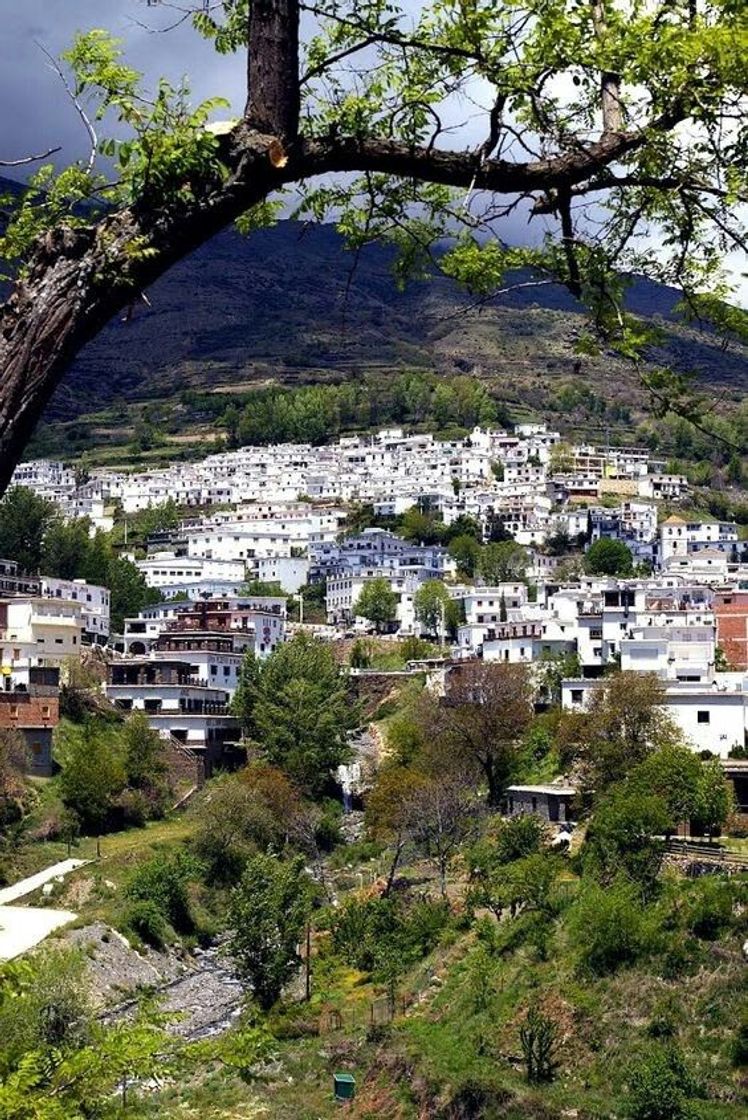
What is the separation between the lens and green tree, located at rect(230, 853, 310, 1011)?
29.6 meters

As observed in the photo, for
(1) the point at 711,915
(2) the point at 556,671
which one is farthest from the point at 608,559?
(1) the point at 711,915

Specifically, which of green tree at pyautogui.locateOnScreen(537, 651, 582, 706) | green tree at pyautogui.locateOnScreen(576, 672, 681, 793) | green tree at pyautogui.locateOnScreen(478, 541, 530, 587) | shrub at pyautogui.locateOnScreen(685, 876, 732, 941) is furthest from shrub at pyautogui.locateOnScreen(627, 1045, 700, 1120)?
green tree at pyautogui.locateOnScreen(478, 541, 530, 587)

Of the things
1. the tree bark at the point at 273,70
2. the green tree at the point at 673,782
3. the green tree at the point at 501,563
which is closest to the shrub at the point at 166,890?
the green tree at the point at 673,782

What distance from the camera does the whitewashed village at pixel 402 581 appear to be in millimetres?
48688

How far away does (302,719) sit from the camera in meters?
47.6

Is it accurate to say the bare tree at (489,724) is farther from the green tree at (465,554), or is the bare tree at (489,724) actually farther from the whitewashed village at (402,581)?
the green tree at (465,554)

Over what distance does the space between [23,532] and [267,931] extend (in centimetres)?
5012

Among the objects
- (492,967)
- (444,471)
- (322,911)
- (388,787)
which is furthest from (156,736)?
(444,471)

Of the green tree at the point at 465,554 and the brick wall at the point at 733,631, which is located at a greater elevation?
the green tree at the point at 465,554

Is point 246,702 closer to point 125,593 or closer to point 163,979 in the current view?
point 163,979

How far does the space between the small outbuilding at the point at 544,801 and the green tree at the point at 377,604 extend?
108ft

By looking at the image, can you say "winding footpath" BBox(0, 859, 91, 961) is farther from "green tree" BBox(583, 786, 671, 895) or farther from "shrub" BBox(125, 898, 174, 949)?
"green tree" BBox(583, 786, 671, 895)

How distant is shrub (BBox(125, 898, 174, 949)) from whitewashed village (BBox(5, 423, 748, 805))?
10829 millimetres

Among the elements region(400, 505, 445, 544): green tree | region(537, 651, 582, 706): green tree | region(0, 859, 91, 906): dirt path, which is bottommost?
region(0, 859, 91, 906): dirt path
